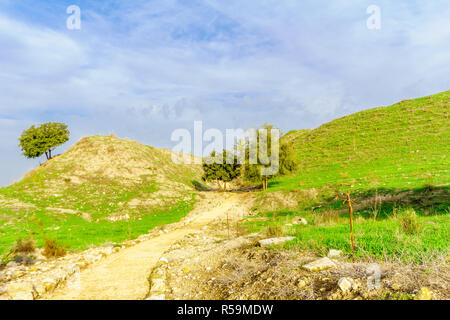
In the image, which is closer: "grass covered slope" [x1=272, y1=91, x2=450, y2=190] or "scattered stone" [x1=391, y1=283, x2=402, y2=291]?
"scattered stone" [x1=391, y1=283, x2=402, y2=291]

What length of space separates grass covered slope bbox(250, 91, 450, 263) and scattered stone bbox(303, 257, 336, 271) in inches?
38.6

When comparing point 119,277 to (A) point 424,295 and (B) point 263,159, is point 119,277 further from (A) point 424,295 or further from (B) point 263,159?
(B) point 263,159

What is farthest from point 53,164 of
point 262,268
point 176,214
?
point 262,268

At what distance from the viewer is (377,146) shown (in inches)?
1980

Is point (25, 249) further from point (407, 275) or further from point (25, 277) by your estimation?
point (407, 275)

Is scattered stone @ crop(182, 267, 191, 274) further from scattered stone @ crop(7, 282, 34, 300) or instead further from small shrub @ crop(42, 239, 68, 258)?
small shrub @ crop(42, 239, 68, 258)

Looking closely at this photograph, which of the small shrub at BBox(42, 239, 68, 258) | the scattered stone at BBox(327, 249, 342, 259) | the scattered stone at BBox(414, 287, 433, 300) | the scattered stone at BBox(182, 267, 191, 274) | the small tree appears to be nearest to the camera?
the scattered stone at BBox(414, 287, 433, 300)

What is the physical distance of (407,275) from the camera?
5344 mm

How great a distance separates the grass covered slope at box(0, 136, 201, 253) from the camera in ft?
68.7

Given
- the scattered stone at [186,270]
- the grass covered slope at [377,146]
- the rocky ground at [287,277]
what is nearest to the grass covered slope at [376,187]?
the grass covered slope at [377,146]

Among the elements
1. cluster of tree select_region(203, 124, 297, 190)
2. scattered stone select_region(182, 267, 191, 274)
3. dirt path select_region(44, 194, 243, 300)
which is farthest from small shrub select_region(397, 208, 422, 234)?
cluster of tree select_region(203, 124, 297, 190)

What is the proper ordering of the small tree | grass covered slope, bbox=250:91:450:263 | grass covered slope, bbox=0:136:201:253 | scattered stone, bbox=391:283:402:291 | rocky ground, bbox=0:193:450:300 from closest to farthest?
scattered stone, bbox=391:283:402:291
rocky ground, bbox=0:193:450:300
grass covered slope, bbox=250:91:450:263
grass covered slope, bbox=0:136:201:253
the small tree

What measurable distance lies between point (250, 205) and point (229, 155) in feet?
66.6

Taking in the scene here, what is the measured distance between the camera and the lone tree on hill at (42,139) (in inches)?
1983
